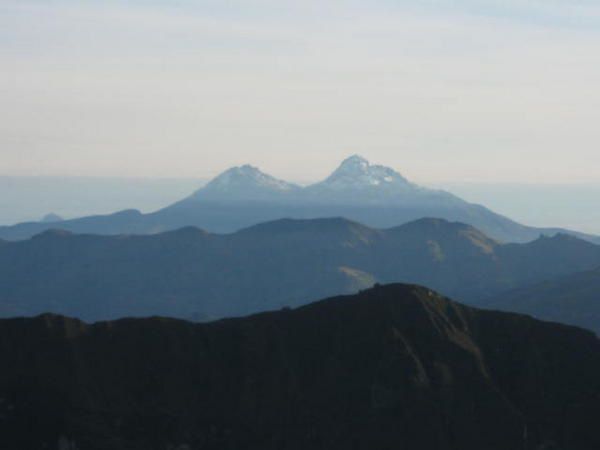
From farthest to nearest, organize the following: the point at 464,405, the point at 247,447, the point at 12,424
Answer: the point at 464,405 → the point at 247,447 → the point at 12,424

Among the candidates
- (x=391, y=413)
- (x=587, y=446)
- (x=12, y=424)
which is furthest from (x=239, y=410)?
(x=587, y=446)

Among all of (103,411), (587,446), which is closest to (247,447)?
(103,411)

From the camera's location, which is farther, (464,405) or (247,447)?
(464,405)

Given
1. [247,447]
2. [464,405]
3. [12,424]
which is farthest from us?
[464,405]

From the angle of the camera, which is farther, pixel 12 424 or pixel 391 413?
pixel 391 413

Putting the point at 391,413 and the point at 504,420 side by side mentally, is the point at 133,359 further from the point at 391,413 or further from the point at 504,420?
the point at 504,420

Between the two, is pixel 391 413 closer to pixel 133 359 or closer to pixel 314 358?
pixel 314 358
